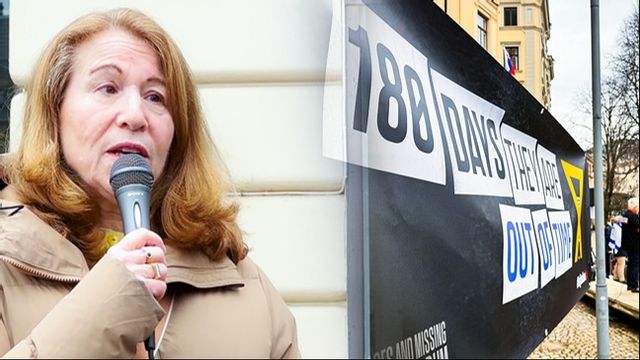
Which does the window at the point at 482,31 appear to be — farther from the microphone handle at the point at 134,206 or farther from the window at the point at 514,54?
the microphone handle at the point at 134,206

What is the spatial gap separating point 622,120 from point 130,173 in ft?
3.20

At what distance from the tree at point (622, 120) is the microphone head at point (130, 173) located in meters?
0.94

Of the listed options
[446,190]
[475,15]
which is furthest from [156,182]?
[475,15]

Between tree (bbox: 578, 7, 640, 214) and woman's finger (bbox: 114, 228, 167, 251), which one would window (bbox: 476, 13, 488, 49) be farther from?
woman's finger (bbox: 114, 228, 167, 251)

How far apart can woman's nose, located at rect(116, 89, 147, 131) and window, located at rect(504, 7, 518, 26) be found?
2.64 feet

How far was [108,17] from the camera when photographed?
39.2 inches

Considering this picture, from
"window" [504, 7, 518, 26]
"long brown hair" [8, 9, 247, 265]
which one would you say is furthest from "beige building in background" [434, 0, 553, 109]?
"long brown hair" [8, 9, 247, 265]

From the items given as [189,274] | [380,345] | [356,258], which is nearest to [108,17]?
[189,274]

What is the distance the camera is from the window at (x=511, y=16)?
54.4 inches

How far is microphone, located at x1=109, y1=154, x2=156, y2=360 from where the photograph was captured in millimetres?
793

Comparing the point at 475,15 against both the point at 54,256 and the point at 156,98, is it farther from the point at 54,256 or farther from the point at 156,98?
the point at 54,256

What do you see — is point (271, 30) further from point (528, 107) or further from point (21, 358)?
point (528, 107)

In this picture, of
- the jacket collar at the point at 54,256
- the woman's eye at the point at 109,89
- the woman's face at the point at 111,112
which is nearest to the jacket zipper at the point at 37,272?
the jacket collar at the point at 54,256

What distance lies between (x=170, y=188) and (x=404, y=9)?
0.51 metres
